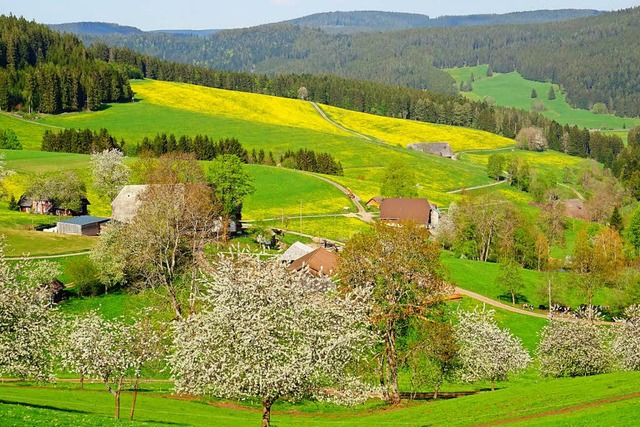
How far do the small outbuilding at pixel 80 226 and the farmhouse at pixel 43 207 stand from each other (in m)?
10.7

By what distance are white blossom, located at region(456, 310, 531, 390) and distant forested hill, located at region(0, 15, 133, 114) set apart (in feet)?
450

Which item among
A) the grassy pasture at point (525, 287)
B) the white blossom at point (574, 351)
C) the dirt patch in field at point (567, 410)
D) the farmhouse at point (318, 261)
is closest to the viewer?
→ the dirt patch in field at point (567, 410)

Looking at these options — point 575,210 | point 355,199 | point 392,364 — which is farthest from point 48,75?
point 392,364

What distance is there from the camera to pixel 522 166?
15525 cm

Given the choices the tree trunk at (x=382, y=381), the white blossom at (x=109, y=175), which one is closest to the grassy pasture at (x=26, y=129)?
the white blossom at (x=109, y=175)

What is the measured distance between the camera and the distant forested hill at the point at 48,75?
161 m

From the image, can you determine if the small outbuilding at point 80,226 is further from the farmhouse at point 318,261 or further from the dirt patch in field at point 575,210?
the dirt patch in field at point 575,210

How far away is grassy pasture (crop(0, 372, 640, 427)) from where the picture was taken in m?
30.4

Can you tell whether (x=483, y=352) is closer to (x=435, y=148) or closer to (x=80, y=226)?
(x=80, y=226)

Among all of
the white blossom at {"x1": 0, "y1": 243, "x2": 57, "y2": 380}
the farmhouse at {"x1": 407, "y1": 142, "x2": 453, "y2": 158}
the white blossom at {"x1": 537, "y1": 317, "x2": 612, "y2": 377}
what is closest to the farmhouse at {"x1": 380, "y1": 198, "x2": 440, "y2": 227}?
the white blossom at {"x1": 537, "y1": 317, "x2": 612, "y2": 377}

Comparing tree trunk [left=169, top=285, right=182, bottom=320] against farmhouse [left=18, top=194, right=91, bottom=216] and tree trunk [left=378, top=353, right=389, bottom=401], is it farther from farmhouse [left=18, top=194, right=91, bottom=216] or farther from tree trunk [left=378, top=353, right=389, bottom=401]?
farmhouse [left=18, top=194, right=91, bottom=216]

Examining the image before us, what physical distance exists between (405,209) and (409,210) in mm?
731

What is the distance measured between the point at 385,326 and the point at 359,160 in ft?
372

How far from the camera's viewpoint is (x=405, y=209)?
113 metres
